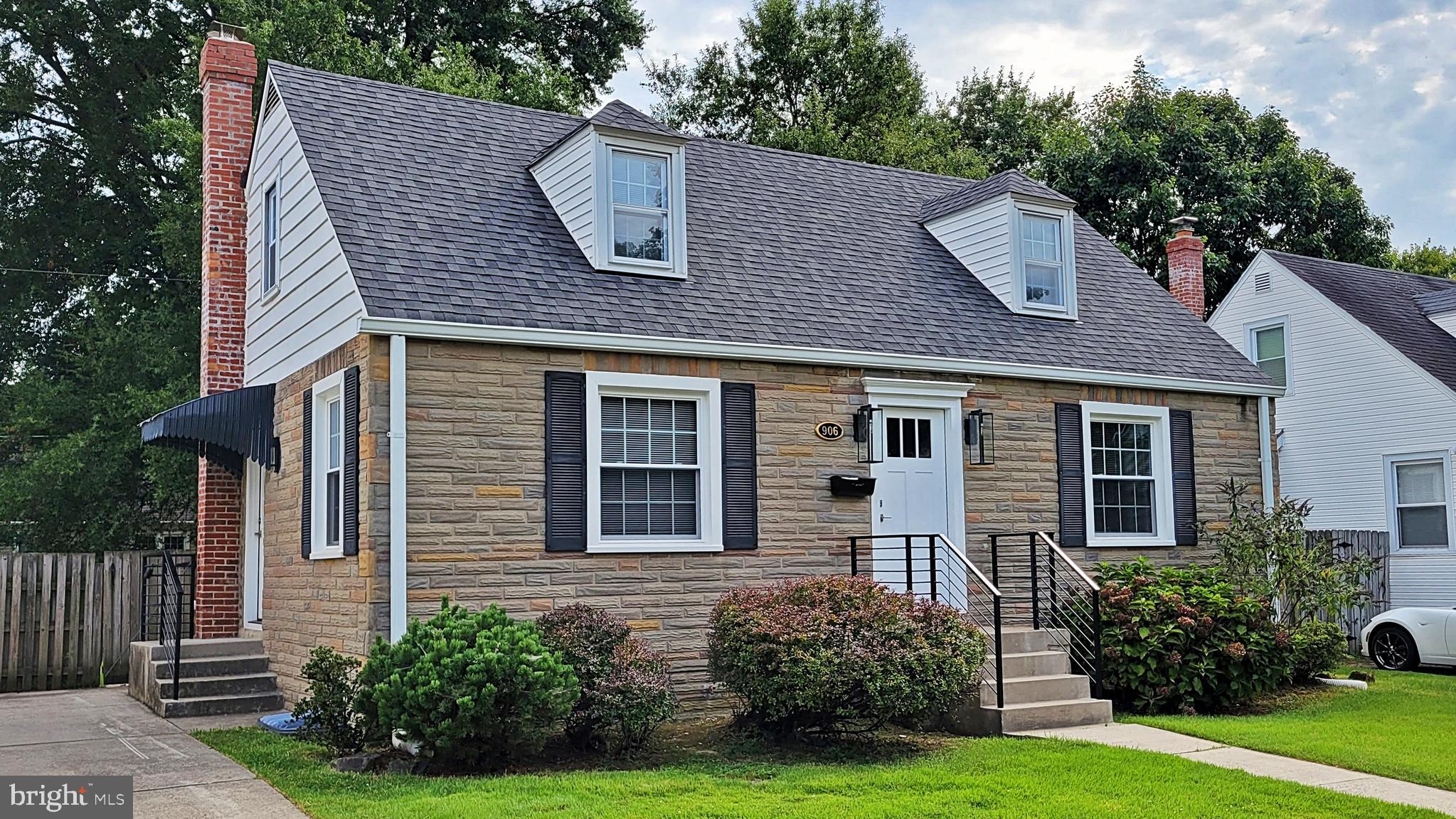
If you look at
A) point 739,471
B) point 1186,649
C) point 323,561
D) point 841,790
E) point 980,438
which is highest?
point 980,438

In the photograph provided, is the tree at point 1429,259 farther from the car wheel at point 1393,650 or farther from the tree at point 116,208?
the tree at point 116,208

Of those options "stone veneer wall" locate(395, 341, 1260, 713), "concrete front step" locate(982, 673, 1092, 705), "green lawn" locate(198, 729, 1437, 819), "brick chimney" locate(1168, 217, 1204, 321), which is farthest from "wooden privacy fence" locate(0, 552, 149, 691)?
"brick chimney" locate(1168, 217, 1204, 321)

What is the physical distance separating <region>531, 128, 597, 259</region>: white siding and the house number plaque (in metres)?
2.66

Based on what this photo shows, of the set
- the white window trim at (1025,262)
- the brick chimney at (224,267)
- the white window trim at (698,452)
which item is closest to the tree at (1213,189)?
the white window trim at (1025,262)

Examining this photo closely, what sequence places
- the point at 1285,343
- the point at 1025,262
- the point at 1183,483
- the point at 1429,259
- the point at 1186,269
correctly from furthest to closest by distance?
the point at 1429,259 → the point at 1285,343 → the point at 1186,269 → the point at 1025,262 → the point at 1183,483

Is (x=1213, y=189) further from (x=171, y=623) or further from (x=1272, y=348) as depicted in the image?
(x=171, y=623)

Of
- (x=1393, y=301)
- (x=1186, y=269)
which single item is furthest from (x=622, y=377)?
(x=1393, y=301)

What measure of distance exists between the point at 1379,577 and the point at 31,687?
17886 mm

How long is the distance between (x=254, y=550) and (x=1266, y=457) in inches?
457

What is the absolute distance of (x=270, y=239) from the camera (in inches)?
501

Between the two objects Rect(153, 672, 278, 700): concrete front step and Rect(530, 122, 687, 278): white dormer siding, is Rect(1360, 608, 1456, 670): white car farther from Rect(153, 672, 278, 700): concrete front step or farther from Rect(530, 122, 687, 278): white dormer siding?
Rect(153, 672, 278, 700): concrete front step

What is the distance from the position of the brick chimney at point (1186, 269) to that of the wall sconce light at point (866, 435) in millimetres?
8510

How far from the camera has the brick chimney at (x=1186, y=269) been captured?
18.2 m

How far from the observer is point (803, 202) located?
47.2 ft
